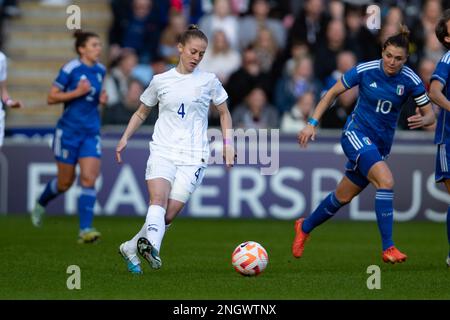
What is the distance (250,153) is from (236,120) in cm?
162

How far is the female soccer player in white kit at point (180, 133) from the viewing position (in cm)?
973

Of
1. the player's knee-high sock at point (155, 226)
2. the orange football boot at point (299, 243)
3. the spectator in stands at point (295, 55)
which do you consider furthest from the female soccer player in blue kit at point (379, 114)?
the spectator in stands at point (295, 55)

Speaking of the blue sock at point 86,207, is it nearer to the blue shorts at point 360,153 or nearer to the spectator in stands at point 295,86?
the blue shorts at point 360,153

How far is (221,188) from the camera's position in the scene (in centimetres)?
1745

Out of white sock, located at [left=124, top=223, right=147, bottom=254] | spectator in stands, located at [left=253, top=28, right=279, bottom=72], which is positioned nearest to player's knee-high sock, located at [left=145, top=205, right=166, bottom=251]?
white sock, located at [left=124, top=223, right=147, bottom=254]

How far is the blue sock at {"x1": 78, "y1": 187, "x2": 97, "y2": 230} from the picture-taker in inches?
527

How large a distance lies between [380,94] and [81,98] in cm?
428

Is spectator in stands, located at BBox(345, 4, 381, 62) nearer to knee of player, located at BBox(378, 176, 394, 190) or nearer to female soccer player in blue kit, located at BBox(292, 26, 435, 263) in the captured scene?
female soccer player in blue kit, located at BBox(292, 26, 435, 263)

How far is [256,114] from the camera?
1856 centimetres

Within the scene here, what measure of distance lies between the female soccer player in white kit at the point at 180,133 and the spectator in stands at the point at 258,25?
10.0 metres
